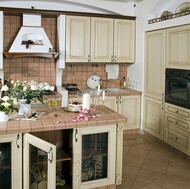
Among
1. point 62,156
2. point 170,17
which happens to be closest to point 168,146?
point 170,17

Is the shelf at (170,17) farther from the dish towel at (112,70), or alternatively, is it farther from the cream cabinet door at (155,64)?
the dish towel at (112,70)

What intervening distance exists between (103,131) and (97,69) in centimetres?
294

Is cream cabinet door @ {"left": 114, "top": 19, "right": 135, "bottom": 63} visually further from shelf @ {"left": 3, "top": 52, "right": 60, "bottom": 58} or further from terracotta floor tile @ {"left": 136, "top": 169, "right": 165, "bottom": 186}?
terracotta floor tile @ {"left": 136, "top": 169, "right": 165, "bottom": 186}

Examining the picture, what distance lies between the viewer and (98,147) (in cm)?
296

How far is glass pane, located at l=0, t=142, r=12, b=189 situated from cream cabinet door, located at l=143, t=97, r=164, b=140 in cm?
289

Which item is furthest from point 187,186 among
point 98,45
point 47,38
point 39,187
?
point 47,38

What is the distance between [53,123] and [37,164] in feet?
1.44

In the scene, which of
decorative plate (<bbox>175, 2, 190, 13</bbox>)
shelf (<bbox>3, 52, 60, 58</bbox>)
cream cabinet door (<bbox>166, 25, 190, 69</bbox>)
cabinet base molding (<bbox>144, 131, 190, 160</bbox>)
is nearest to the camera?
cream cabinet door (<bbox>166, 25, 190, 69</bbox>)

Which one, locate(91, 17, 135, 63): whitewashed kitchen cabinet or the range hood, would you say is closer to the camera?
the range hood

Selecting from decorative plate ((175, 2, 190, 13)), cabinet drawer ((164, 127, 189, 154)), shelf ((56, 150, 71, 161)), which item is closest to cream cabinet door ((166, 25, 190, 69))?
decorative plate ((175, 2, 190, 13))

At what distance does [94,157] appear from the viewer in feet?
9.70

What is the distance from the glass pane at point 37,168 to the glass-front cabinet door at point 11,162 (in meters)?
0.11

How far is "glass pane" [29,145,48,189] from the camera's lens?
2.60 metres

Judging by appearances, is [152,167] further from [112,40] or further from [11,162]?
[112,40]
